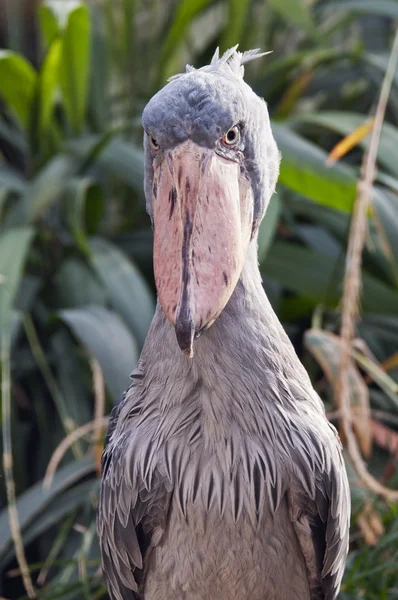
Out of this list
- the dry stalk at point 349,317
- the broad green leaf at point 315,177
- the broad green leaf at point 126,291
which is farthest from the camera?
the broad green leaf at point 126,291

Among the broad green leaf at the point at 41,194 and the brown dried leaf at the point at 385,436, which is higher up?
the broad green leaf at the point at 41,194

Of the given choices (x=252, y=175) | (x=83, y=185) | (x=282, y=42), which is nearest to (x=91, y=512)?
(x=83, y=185)

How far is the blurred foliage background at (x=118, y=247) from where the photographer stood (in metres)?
2.06

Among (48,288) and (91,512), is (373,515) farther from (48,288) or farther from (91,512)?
(48,288)

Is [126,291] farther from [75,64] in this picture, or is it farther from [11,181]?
[75,64]

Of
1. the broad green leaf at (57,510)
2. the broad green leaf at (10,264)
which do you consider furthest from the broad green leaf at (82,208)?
the broad green leaf at (57,510)

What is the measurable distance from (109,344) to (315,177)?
2.22 ft

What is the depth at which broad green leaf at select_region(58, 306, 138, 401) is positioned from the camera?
2074 mm

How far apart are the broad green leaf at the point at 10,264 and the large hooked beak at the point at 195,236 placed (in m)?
1.05

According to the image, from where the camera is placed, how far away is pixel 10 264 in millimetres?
2221

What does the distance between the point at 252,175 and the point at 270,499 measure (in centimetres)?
47

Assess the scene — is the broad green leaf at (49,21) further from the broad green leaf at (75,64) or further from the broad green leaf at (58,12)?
the broad green leaf at (75,64)

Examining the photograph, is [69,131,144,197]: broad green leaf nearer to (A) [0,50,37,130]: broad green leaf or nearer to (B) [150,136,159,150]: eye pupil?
(A) [0,50,37,130]: broad green leaf

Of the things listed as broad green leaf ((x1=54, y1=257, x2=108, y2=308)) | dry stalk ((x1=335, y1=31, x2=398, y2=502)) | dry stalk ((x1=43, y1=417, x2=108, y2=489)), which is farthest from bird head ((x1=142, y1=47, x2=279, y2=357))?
broad green leaf ((x1=54, y1=257, x2=108, y2=308))
